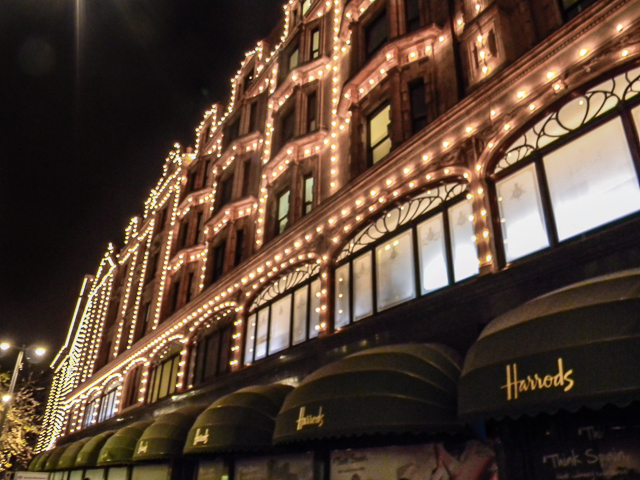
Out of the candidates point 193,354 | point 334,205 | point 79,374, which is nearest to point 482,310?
point 334,205

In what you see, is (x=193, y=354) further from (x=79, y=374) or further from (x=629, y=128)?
(x=79, y=374)

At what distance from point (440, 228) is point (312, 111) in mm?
9324

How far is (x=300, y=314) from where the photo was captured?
1402 centimetres

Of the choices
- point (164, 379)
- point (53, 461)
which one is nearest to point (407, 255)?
point (164, 379)

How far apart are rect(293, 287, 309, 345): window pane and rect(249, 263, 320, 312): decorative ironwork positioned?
0.36m

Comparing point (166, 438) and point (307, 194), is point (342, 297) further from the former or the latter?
point (166, 438)

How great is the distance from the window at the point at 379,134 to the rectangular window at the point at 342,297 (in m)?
3.12

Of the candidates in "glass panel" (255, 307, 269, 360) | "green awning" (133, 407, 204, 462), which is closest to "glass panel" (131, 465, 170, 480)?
"green awning" (133, 407, 204, 462)

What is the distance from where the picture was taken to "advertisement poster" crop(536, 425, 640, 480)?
5.87 metres

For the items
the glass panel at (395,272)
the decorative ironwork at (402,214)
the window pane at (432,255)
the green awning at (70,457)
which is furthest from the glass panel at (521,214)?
the green awning at (70,457)

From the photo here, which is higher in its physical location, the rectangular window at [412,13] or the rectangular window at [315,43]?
the rectangular window at [315,43]

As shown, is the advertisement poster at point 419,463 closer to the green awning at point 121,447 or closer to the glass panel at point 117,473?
the green awning at point 121,447

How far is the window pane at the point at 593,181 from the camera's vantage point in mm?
7199

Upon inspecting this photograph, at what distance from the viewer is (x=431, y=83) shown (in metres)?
12.1
